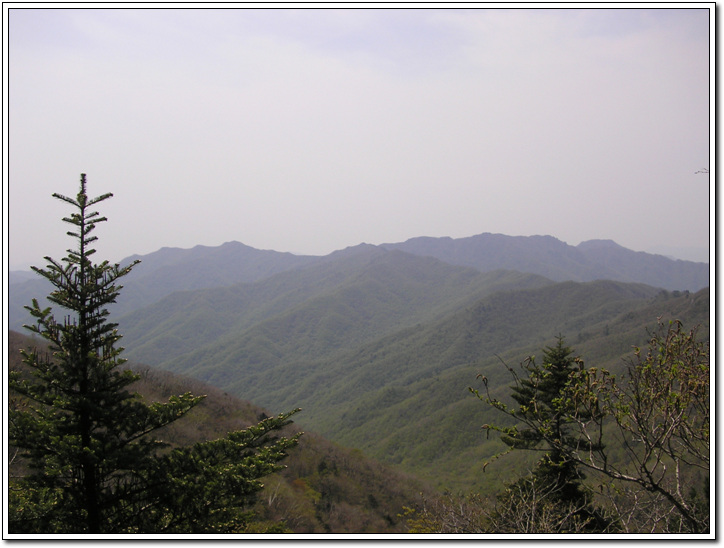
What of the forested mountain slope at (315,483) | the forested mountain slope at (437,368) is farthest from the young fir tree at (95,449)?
the forested mountain slope at (437,368)

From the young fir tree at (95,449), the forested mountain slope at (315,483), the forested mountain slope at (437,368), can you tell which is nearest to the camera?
the young fir tree at (95,449)

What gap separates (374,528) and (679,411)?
87.2 ft

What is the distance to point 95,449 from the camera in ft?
19.2

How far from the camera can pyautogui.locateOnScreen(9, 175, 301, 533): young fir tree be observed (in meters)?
5.91

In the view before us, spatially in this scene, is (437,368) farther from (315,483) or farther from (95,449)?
(95,449)

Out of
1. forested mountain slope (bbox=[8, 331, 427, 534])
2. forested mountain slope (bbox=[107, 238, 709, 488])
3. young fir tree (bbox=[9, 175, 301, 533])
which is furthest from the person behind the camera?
forested mountain slope (bbox=[107, 238, 709, 488])

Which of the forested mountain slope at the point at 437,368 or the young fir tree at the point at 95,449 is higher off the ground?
the young fir tree at the point at 95,449

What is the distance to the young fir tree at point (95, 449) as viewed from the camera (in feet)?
19.4

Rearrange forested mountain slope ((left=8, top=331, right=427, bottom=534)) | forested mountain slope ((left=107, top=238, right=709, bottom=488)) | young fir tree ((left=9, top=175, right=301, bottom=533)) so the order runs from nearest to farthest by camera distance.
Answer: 1. young fir tree ((left=9, top=175, right=301, bottom=533))
2. forested mountain slope ((left=8, top=331, right=427, bottom=534))
3. forested mountain slope ((left=107, top=238, right=709, bottom=488))

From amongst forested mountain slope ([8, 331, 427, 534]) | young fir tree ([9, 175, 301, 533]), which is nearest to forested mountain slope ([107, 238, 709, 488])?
forested mountain slope ([8, 331, 427, 534])

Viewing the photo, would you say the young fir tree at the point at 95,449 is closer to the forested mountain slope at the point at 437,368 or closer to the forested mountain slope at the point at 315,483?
the forested mountain slope at the point at 315,483

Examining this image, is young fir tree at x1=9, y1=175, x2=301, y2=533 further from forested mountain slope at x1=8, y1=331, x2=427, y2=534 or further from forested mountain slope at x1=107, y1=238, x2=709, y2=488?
forested mountain slope at x1=107, y1=238, x2=709, y2=488

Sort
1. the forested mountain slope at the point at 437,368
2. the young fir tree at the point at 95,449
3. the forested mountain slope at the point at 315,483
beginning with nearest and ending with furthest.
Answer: the young fir tree at the point at 95,449 < the forested mountain slope at the point at 315,483 < the forested mountain slope at the point at 437,368

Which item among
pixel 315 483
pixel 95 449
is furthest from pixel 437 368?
pixel 95 449
